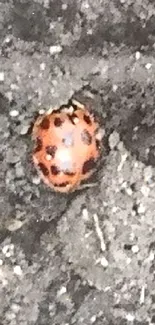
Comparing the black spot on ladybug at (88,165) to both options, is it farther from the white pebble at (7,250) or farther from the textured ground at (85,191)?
the white pebble at (7,250)

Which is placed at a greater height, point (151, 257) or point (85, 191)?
point (85, 191)

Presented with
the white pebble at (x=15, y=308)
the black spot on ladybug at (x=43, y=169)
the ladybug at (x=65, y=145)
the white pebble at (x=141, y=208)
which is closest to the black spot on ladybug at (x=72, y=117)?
the ladybug at (x=65, y=145)

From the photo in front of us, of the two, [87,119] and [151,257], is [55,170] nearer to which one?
[87,119]

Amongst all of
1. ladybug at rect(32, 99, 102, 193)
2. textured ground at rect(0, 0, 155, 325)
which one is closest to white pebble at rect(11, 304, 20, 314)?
textured ground at rect(0, 0, 155, 325)

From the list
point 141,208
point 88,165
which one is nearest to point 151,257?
point 141,208

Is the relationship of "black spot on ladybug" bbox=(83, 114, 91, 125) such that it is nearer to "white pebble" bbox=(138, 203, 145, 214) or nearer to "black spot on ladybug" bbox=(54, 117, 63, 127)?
"black spot on ladybug" bbox=(54, 117, 63, 127)

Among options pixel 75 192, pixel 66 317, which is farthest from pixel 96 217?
pixel 66 317

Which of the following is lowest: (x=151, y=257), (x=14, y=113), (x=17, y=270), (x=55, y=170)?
(x=151, y=257)
